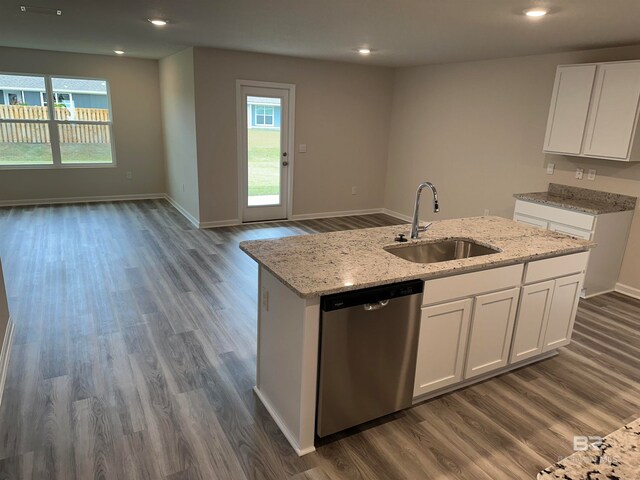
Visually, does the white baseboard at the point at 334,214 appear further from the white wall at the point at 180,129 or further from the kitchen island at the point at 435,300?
the kitchen island at the point at 435,300

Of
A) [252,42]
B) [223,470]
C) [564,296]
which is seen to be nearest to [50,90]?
[252,42]

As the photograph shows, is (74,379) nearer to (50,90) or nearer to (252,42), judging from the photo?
(252,42)

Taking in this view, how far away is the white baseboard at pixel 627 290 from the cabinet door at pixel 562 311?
74.8 inches

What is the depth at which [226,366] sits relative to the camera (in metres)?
2.91

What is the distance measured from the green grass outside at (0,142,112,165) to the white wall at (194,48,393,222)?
2.80m

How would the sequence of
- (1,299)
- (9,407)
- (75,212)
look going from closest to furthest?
1. (9,407)
2. (1,299)
3. (75,212)

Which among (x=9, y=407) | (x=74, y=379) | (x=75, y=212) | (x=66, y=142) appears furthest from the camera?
(x=66, y=142)

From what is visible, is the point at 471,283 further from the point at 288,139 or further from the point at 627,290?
the point at 288,139

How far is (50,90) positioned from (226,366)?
6546 mm

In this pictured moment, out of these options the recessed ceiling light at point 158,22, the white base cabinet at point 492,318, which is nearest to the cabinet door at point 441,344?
the white base cabinet at point 492,318

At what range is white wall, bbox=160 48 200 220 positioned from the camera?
6102 millimetres

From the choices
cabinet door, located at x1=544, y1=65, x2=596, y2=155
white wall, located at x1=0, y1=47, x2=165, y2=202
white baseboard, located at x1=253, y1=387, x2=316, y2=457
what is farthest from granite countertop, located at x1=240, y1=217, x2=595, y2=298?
white wall, located at x1=0, y1=47, x2=165, y2=202

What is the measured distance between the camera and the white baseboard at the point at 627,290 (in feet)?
14.5

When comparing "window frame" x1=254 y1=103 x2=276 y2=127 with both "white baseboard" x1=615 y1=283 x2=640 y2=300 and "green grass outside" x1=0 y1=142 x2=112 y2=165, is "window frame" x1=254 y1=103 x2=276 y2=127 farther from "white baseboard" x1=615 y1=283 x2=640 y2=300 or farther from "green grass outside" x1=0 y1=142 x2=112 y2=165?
"white baseboard" x1=615 y1=283 x2=640 y2=300
